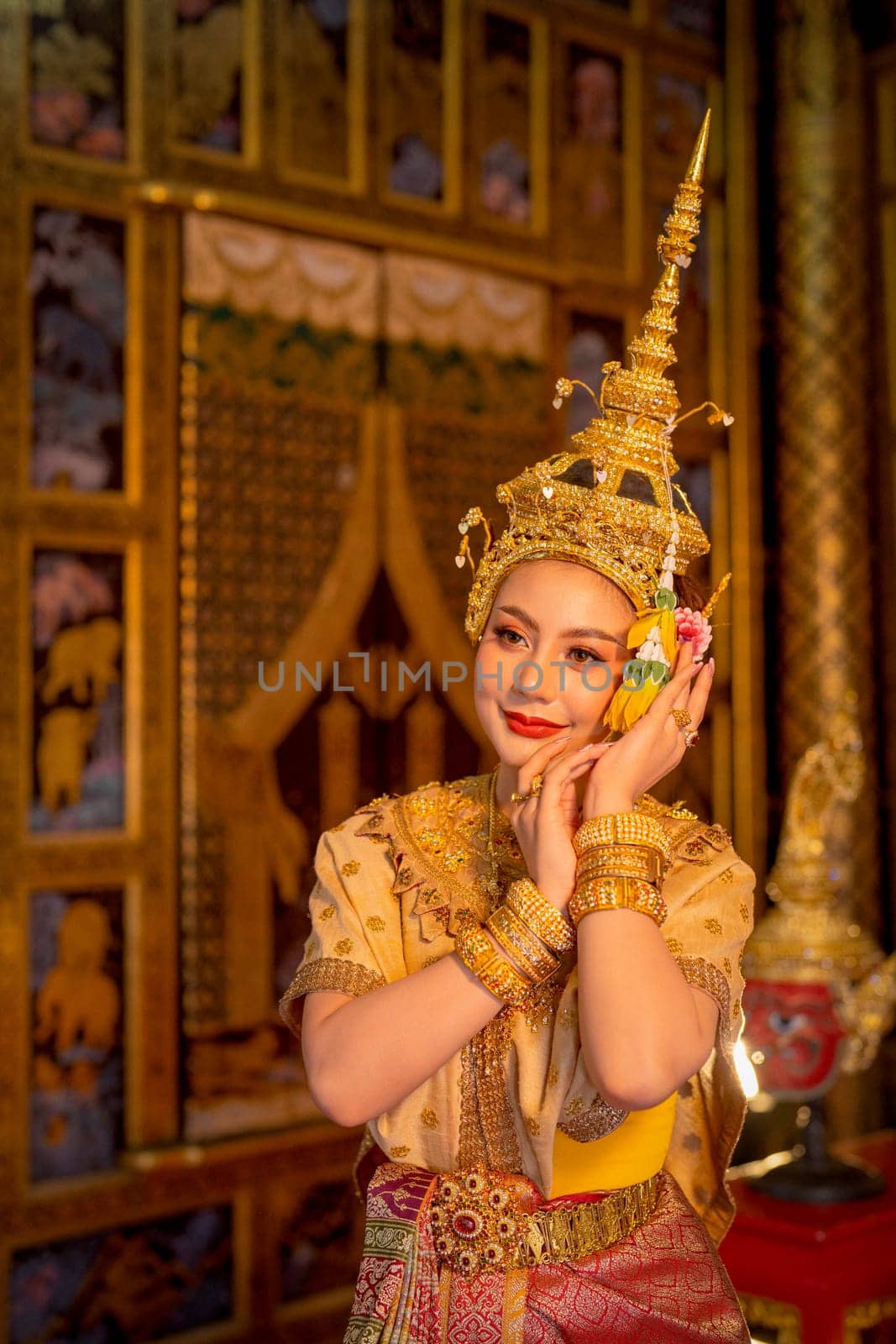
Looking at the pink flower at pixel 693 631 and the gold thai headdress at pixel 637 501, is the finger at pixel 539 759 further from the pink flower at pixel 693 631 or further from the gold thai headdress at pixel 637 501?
the pink flower at pixel 693 631

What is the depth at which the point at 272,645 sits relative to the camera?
3.72 metres

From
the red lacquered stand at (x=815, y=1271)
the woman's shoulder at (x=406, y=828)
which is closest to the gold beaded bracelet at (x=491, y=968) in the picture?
the woman's shoulder at (x=406, y=828)

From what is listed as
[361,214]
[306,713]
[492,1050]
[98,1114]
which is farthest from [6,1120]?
[361,214]

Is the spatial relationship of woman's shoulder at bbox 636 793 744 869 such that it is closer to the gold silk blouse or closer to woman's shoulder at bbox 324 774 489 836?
the gold silk blouse

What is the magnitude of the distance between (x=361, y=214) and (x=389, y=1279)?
3039 mm

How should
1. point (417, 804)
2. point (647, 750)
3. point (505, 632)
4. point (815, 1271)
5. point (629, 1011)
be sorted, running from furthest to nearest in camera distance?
point (815, 1271) → point (417, 804) → point (505, 632) → point (647, 750) → point (629, 1011)

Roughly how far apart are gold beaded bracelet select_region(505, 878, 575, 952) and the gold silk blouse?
0.44ft

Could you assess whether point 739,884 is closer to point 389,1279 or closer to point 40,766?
point 389,1279

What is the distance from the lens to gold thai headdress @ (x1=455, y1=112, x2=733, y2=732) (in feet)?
4.94

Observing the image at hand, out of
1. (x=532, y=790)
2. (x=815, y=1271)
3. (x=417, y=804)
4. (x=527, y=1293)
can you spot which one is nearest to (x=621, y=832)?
(x=532, y=790)

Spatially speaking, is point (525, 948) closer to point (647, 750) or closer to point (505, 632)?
point (647, 750)

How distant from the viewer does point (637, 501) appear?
1531 millimetres

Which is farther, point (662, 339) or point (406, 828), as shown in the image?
point (406, 828)

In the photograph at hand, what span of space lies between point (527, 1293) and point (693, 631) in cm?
72
